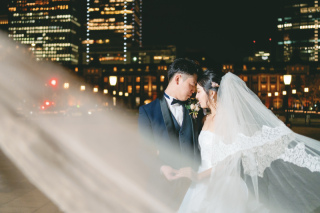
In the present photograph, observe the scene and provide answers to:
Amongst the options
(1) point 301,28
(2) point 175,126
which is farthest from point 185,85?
(1) point 301,28

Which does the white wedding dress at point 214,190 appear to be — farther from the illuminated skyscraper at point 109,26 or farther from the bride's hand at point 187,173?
the illuminated skyscraper at point 109,26

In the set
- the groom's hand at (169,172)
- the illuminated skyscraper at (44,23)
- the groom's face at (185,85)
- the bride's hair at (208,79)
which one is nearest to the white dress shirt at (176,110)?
the groom's face at (185,85)

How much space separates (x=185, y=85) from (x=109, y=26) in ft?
631

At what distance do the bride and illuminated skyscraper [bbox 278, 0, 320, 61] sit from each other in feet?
509

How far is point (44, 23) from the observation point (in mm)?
170250

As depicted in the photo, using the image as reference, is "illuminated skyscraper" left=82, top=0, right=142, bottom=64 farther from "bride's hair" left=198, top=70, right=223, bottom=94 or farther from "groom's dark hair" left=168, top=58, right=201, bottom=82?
"groom's dark hair" left=168, top=58, right=201, bottom=82

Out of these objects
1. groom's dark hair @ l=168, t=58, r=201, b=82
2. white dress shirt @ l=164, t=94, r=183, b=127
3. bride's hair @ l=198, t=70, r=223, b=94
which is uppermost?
groom's dark hair @ l=168, t=58, r=201, b=82

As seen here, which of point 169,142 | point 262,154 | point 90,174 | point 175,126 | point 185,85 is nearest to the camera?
point 169,142

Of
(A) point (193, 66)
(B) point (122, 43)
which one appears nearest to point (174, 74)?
(A) point (193, 66)

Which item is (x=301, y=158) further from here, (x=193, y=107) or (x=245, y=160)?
(x=193, y=107)

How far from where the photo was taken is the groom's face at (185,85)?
3557 mm

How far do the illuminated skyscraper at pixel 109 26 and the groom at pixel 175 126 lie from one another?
555ft

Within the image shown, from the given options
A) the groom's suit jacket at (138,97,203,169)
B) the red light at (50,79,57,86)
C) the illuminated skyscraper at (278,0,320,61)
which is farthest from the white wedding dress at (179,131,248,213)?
the illuminated skyscraper at (278,0,320,61)

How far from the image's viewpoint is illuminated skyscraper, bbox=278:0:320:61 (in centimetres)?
14412
